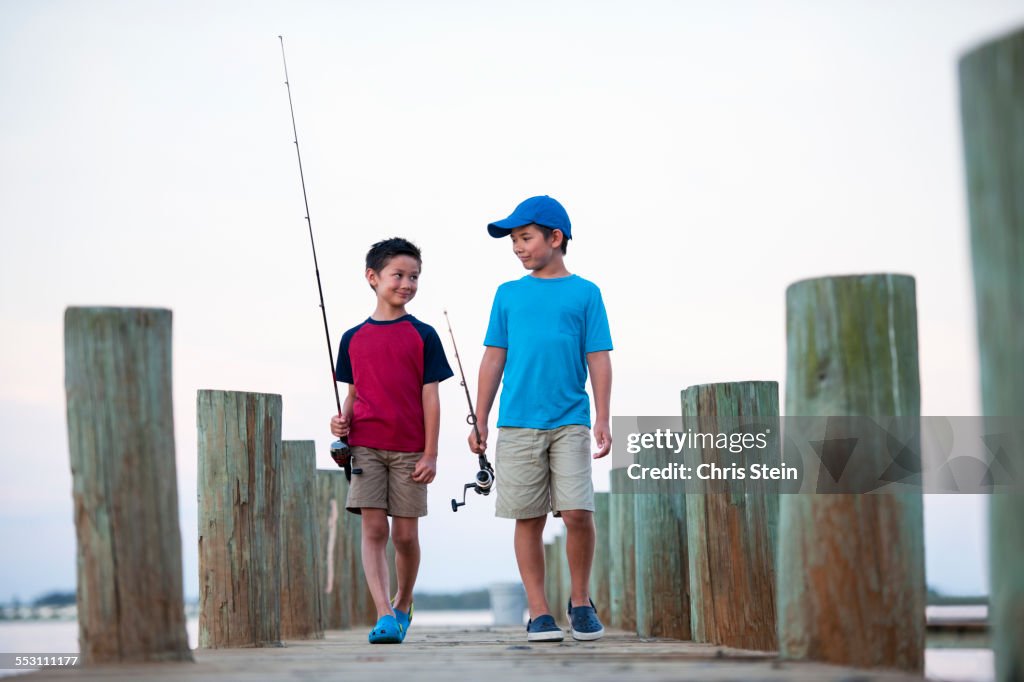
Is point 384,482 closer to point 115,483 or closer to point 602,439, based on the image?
point 602,439

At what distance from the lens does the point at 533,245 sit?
5.87m

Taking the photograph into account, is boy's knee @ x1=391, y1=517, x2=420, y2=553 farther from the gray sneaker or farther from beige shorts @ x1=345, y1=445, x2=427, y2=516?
the gray sneaker

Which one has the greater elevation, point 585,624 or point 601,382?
point 601,382

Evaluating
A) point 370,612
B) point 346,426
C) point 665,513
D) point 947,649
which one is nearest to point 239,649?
point 346,426

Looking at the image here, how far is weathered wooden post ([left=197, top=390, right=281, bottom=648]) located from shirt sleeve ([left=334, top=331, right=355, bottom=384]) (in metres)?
0.55

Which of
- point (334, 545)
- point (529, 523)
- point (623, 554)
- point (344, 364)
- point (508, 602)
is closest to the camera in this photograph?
point (529, 523)

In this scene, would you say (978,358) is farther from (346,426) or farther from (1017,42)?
(346,426)

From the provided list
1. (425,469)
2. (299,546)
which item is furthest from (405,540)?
(299,546)

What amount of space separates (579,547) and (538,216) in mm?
1526

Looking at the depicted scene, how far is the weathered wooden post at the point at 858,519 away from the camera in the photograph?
3.52 metres

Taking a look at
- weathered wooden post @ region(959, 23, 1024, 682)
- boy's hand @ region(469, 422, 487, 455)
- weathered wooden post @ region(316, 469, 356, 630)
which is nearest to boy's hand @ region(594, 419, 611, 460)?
boy's hand @ region(469, 422, 487, 455)

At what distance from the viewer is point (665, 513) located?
6.91 meters

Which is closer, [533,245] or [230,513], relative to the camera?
[230,513]

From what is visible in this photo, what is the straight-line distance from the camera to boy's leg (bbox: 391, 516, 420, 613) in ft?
20.1
